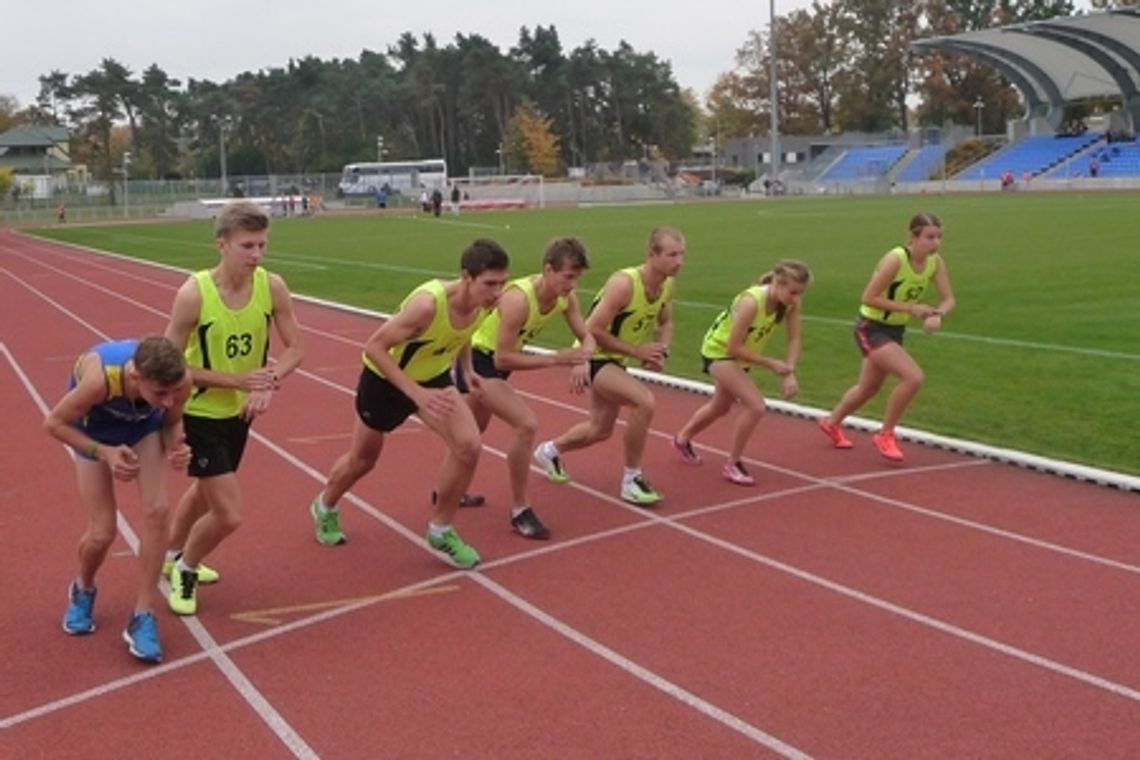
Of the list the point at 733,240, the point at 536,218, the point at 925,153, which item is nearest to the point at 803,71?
the point at 925,153

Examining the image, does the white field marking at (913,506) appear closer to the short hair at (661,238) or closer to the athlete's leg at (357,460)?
the short hair at (661,238)

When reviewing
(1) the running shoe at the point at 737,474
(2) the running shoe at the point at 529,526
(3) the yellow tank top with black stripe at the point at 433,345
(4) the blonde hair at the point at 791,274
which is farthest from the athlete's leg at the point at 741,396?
(3) the yellow tank top with black stripe at the point at 433,345

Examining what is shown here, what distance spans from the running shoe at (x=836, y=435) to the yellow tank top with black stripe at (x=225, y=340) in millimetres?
4632

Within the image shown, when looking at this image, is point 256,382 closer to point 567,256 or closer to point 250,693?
point 250,693

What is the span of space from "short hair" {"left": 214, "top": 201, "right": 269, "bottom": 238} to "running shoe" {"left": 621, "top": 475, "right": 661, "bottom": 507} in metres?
2.90

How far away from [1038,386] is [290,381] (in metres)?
6.79

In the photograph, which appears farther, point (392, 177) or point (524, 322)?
point (392, 177)

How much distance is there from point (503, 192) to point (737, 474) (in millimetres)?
67583

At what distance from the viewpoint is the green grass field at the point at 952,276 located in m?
10.3

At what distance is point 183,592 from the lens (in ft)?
19.6

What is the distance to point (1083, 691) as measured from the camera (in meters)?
4.86

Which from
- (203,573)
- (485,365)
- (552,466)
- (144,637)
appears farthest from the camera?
(552,466)

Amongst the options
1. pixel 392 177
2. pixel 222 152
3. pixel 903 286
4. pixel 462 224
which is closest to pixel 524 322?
pixel 903 286

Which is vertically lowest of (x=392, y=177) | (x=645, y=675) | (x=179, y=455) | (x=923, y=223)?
(x=645, y=675)
